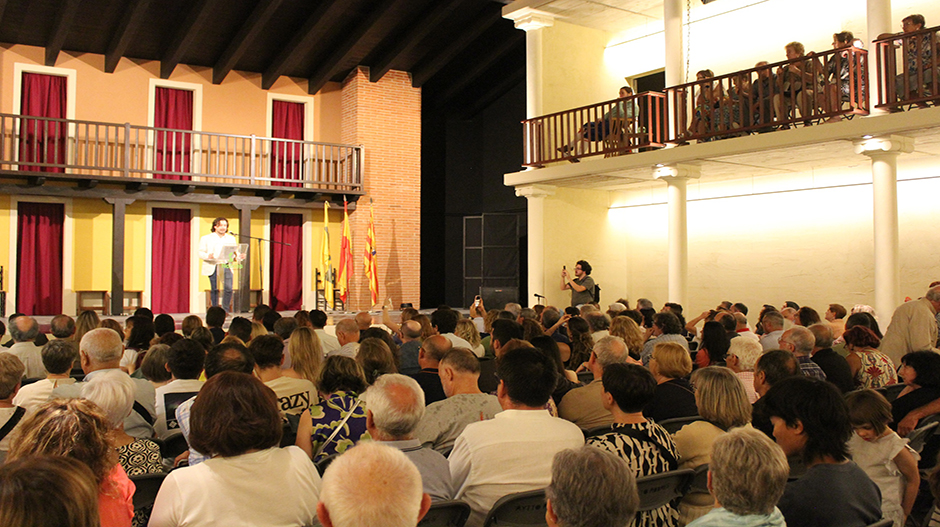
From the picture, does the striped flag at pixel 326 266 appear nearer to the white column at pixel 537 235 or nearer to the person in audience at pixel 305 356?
the white column at pixel 537 235

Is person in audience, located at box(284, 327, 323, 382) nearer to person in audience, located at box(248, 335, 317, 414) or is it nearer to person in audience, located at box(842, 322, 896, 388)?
person in audience, located at box(248, 335, 317, 414)

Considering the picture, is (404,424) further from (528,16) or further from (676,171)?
(528,16)

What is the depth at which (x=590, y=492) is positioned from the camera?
5.61ft

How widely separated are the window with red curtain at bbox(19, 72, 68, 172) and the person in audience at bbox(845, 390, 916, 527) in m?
12.4

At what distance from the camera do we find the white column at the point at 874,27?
789cm

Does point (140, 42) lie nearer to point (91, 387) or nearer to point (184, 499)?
point (91, 387)

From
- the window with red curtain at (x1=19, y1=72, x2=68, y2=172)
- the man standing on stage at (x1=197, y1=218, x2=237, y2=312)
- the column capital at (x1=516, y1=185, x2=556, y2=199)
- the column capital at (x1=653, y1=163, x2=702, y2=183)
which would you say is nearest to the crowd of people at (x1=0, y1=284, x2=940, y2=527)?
the column capital at (x1=653, y1=163, x2=702, y2=183)

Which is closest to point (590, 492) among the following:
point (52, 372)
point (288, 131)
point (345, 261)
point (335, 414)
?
point (335, 414)

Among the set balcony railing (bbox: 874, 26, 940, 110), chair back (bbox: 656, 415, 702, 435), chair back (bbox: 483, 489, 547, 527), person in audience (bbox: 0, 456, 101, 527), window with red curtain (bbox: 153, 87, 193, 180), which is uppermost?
window with red curtain (bbox: 153, 87, 193, 180)

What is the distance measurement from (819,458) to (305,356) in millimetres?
2843

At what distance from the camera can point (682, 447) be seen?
118 inches

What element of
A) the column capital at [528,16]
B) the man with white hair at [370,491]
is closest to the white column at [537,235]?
the column capital at [528,16]

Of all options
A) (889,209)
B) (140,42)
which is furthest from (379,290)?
(889,209)

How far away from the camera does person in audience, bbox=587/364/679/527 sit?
2.73m
